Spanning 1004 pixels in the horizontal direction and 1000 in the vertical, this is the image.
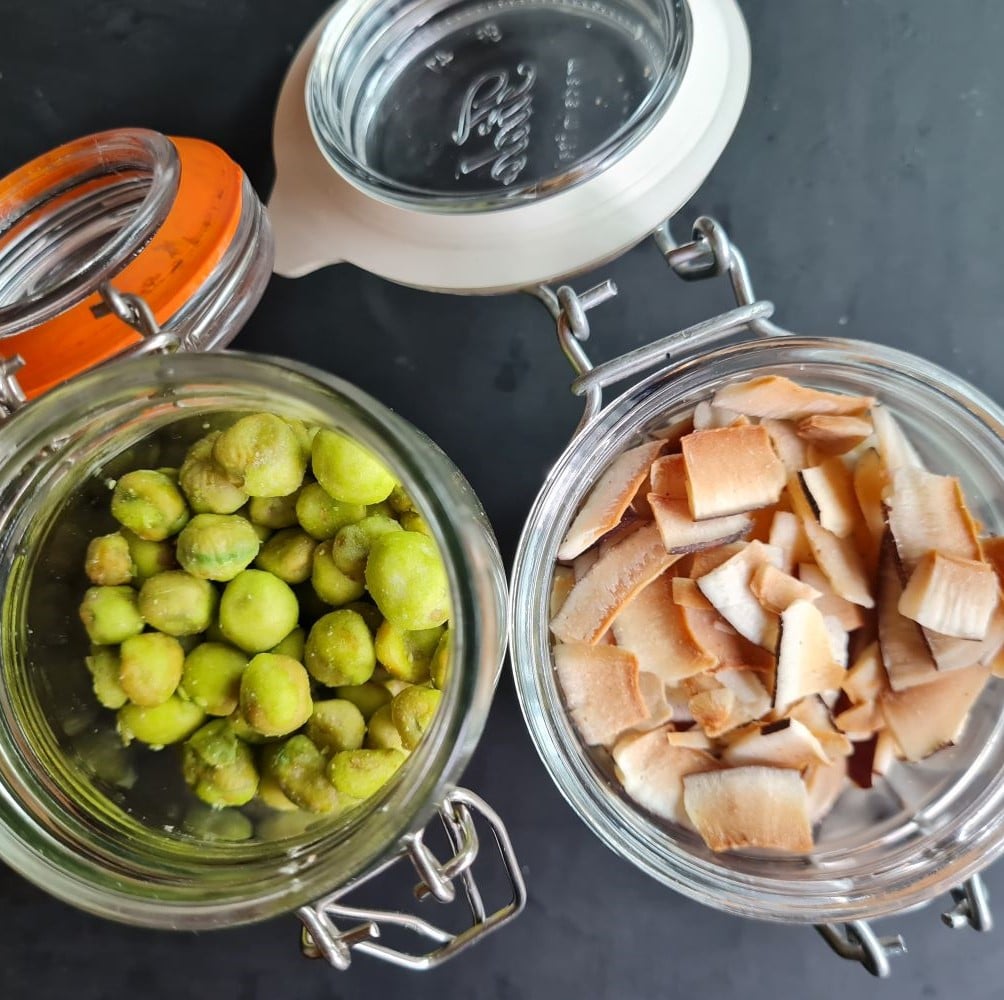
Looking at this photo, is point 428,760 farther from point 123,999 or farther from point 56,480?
point 123,999

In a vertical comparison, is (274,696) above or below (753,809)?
above

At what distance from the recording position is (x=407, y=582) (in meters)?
0.39

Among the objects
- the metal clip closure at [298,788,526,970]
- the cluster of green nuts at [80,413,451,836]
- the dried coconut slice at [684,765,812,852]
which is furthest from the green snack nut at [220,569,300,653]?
the dried coconut slice at [684,765,812,852]

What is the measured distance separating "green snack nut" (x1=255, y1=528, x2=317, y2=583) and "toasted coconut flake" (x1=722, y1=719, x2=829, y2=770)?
25cm

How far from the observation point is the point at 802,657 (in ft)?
1.45

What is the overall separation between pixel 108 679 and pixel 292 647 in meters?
0.09

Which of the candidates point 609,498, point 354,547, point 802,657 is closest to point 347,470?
point 354,547

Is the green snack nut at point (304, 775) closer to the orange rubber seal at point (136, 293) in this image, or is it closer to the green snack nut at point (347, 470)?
the green snack nut at point (347, 470)

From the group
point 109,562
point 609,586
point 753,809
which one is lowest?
point 753,809

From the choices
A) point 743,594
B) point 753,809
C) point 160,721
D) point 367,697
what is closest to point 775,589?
point 743,594

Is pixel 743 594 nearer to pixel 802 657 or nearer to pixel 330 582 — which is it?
pixel 802 657

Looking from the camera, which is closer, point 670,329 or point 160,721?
point 160,721

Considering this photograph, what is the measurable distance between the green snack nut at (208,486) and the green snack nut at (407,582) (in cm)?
8

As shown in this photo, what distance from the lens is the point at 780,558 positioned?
47 centimetres
